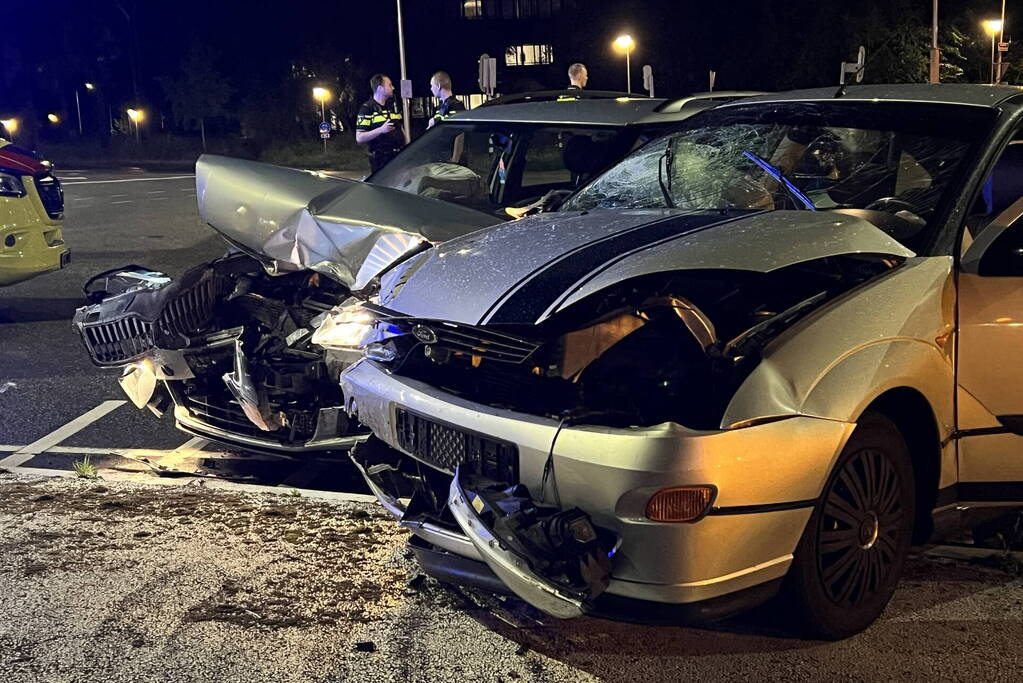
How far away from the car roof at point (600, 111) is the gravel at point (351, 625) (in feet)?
10.8

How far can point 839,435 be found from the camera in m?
3.66

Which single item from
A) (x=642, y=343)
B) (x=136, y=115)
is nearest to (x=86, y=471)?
(x=642, y=343)

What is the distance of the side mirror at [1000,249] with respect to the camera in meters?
4.11

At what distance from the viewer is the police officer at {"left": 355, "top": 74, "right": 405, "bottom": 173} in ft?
40.7

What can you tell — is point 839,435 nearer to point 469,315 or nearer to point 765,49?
point 469,315

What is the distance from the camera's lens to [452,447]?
3924 mm

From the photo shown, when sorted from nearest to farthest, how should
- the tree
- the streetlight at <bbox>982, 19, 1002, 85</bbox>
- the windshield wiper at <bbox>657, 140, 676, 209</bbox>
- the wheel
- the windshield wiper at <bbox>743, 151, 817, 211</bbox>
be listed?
1. the wheel
2. the windshield wiper at <bbox>743, 151, 817, 211</bbox>
3. the windshield wiper at <bbox>657, 140, 676, 209</bbox>
4. the streetlight at <bbox>982, 19, 1002, 85</bbox>
5. the tree

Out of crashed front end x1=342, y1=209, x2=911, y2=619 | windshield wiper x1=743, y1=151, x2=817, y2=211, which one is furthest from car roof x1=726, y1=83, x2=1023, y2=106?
crashed front end x1=342, y1=209, x2=911, y2=619

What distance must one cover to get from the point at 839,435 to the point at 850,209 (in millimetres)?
1394

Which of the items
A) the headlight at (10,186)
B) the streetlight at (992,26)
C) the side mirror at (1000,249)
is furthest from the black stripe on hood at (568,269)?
the streetlight at (992,26)

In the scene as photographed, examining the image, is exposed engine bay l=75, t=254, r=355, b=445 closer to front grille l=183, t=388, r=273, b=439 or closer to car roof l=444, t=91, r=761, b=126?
front grille l=183, t=388, r=273, b=439

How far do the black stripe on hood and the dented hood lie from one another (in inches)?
61.1

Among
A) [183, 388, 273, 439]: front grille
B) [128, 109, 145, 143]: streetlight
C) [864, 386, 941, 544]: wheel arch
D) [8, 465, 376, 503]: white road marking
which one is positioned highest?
[864, 386, 941, 544]: wheel arch

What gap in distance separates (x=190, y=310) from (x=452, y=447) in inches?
98.8
